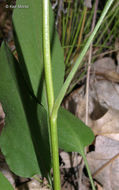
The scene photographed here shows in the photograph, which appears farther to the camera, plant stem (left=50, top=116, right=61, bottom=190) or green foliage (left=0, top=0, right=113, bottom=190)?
green foliage (left=0, top=0, right=113, bottom=190)

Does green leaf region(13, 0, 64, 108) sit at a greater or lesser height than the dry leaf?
greater

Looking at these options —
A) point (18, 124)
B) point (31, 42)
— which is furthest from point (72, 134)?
point (31, 42)

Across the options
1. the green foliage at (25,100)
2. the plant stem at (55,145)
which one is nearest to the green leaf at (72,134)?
the green foliage at (25,100)

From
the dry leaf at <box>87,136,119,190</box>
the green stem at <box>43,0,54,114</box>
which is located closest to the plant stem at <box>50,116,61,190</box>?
the green stem at <box>43,0,54,114</box>

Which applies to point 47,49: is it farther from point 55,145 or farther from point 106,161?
point 106,161

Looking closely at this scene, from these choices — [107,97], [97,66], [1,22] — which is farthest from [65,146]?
[1,22]

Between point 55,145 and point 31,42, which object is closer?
point 55,145

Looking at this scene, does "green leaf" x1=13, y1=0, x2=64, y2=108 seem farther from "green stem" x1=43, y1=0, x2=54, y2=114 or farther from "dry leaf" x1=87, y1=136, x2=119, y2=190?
"dry leaf" x1=87, y1=136, x2=119, y2=190
